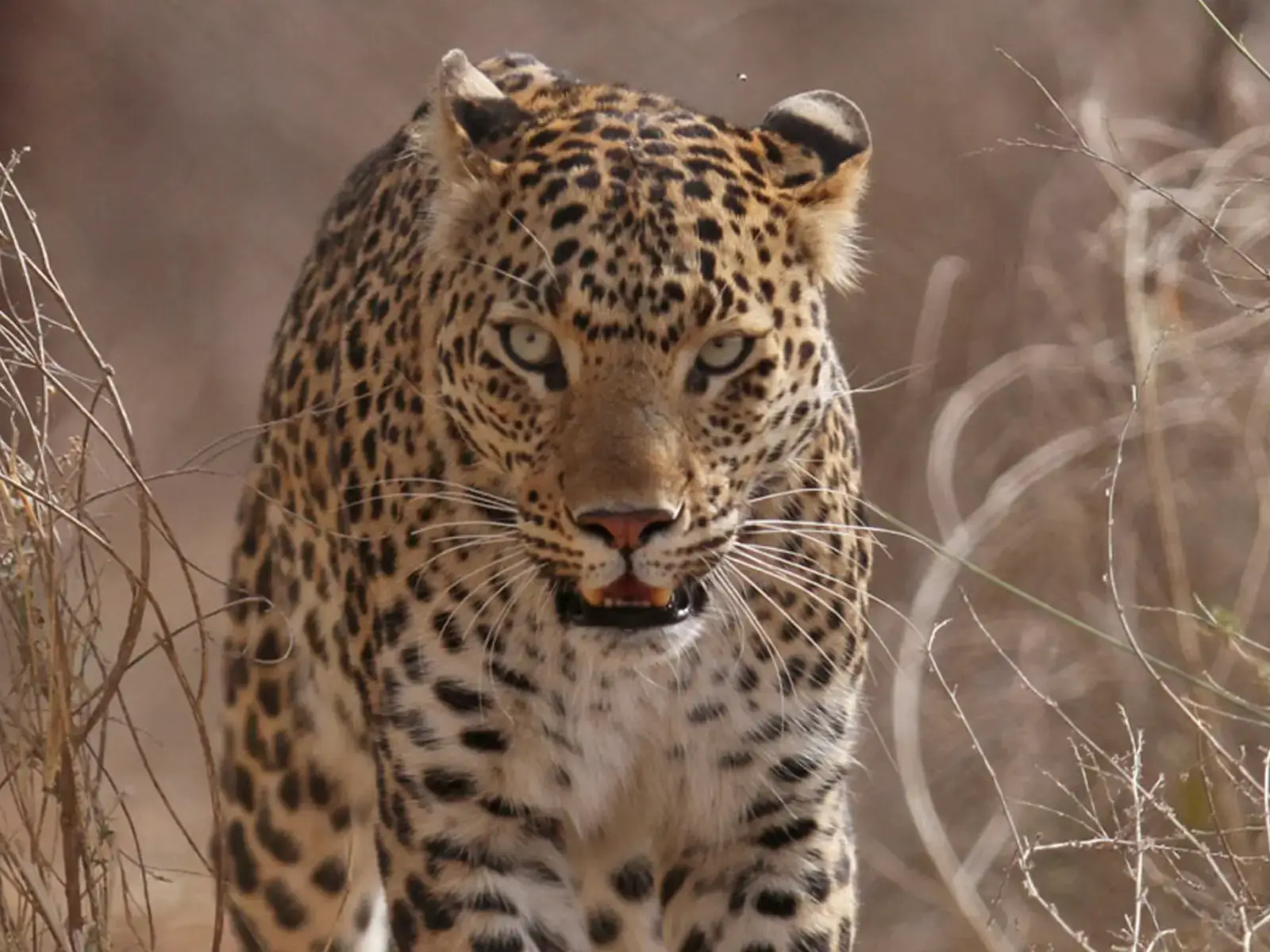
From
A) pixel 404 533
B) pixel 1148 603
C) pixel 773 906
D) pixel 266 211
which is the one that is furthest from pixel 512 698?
pixel 266 211

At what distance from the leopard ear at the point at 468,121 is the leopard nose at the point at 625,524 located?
2.17ft

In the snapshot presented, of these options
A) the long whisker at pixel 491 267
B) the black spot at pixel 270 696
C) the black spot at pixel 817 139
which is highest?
the black spot at pixel 817 139

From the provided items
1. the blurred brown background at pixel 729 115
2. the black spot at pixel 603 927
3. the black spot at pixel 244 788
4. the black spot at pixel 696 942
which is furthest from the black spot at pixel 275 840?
the blurred brown background at pixel 729 115

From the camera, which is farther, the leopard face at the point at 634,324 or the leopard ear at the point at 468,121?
the leopard ear at the point at 468,121

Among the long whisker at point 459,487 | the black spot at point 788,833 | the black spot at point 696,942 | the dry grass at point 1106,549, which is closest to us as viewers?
the long whisker at point 459,487

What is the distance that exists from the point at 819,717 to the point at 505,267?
96cm

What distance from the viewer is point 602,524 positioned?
3076mm

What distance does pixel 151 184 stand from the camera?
8.45 metres

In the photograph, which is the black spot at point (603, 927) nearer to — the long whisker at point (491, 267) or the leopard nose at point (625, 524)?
the leopard nose at point (625, 524)

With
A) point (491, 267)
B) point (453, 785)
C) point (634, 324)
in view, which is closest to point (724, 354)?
point (634, 324)

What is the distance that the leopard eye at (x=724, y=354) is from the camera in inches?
126

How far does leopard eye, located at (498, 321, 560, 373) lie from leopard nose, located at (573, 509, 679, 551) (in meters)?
0.27

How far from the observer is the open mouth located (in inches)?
127

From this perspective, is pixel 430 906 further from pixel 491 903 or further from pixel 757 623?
pixel 757 623
